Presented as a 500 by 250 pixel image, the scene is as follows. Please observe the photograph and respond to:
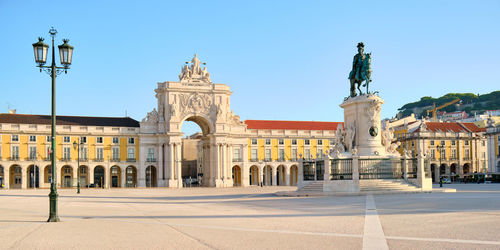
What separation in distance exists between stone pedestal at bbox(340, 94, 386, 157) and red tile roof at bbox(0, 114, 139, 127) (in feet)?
186

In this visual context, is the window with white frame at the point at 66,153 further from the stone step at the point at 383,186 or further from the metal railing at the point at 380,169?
the stone step at the point at 383,186

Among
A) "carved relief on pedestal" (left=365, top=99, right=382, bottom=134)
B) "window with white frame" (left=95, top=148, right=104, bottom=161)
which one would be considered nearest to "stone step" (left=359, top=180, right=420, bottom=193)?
"carved relief on pedestal" (left=365, top=99, right=382, bottom=134)

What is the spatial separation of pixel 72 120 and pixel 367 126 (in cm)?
5997

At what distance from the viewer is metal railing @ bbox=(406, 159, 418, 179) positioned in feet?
109

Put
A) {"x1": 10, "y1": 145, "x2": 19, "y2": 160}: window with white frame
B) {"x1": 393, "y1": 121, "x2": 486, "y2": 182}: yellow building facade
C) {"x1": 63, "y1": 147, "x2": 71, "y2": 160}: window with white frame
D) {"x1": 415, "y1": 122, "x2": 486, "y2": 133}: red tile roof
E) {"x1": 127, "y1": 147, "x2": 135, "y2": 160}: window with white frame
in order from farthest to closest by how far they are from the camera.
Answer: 1. {"x1": 415, "y1": 122, "x2": 486, "y2": 133}: red tile roof
2. {"x1": 393, "y1": 121, "x2": 486, "y2": 182}: yellow building facade
3. {"x1": 127, "y1": 147, "x2": 135, "y2": 160}: window with white frame
4. {"x1": 63, "y1": 147, "x2": 71, "y2": 160}: window with white frame
5. {"x1": 10, "y1": 145, "x2": 19, "y2": 160}: window with white frame

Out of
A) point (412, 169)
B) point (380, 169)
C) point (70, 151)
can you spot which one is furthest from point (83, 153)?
point (412, 169)

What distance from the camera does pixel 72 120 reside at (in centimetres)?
8188

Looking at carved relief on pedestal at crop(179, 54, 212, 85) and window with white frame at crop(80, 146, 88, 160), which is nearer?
window with white frame at crop(80, 146, 88, 160)

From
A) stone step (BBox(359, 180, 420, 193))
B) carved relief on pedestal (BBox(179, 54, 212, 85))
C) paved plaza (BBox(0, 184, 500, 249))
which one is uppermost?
carved relief on pedestal (BBox(179, 54, 212, 85))

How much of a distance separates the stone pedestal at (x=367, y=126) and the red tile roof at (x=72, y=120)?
5680cm

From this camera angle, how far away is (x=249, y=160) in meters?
87.6

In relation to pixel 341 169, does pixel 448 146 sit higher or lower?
higher

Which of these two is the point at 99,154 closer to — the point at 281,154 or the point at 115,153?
the point at 115,153

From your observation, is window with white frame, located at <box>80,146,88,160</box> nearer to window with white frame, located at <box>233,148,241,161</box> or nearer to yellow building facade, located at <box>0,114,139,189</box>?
yellow building facade, located at <box>0,114,139,189</box>
